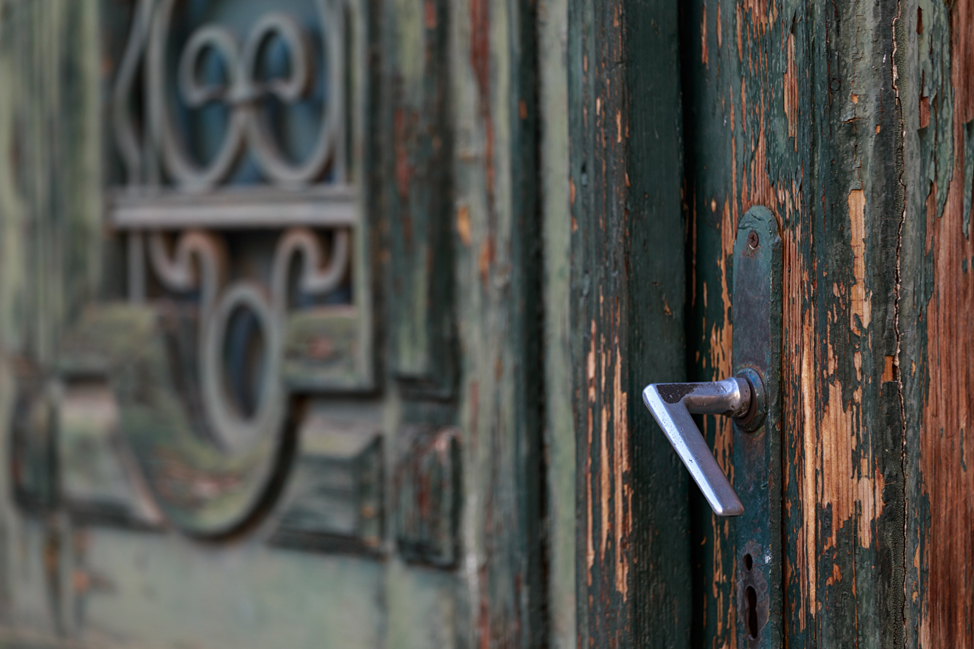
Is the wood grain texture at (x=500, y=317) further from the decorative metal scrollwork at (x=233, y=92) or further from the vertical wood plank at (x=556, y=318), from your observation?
the decorative metal scrollwork at (x=233, y=92)

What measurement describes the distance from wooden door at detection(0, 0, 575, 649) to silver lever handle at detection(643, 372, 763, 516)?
0.23 meters

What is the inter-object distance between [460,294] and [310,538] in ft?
1.10

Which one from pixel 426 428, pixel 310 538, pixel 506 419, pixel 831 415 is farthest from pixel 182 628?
pixel 831 415

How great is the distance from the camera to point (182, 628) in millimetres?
1148

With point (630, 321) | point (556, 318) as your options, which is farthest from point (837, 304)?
point (556, 318)

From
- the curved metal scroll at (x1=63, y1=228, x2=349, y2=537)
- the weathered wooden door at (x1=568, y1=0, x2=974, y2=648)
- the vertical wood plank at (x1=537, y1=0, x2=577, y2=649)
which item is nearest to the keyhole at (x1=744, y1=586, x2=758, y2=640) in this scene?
the weathered wooden door at (x1=568, y1=0, x2=974, y2=648)

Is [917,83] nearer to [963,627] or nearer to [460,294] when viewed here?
[963,627]

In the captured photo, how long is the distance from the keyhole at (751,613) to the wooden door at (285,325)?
0.73 ft

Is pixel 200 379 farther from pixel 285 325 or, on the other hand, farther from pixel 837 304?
pixel 837 304

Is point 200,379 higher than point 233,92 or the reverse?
the reverse

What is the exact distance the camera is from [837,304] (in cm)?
59

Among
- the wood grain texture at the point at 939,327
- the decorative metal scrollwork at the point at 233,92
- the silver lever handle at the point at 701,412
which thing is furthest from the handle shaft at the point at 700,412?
the decorative metal scrollwork at the point at 233,92

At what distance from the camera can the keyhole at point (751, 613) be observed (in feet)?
2.07

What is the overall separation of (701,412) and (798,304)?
10 centimetres
